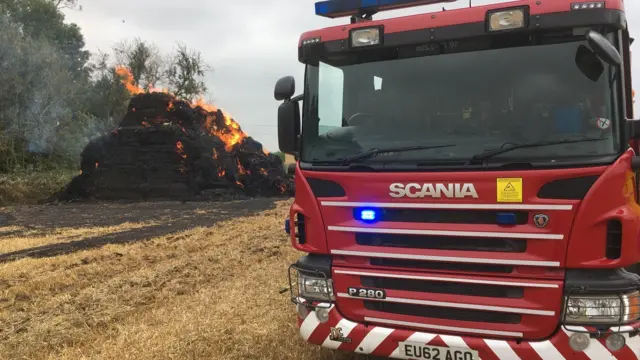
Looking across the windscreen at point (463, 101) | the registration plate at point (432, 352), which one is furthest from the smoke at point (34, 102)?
the registration plate at point (432, 352)

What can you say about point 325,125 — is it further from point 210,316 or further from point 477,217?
point 210,316

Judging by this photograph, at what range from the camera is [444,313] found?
348 centimetres

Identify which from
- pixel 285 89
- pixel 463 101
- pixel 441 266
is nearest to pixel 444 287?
pixel 441 266

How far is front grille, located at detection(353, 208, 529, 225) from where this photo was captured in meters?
3.22

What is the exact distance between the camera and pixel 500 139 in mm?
3410

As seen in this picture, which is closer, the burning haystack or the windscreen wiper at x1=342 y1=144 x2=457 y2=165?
the windscreen wiper at x1=342 y1=144 x2=457 y2=165

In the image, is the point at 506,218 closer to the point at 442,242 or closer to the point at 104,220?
the point at 442,242

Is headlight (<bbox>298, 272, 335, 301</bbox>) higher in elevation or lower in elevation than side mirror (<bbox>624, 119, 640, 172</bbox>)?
lower

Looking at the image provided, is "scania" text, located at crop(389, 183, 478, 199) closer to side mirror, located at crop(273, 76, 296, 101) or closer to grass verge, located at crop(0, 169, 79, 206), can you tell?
side mirror, located at crop(273, 76, 296, 101)

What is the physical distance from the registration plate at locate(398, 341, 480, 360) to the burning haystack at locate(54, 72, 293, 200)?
2152 centimetres

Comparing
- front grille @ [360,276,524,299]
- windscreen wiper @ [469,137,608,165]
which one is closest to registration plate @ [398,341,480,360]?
front grille @ [360,276,524,299]

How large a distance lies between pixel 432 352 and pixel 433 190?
1.07 meters

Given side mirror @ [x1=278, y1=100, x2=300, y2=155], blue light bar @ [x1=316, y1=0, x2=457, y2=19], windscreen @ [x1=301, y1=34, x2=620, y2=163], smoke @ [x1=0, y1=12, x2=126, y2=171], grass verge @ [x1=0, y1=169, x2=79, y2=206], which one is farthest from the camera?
smoke @ [x1=0, y1=12, x2=126, y2=171]

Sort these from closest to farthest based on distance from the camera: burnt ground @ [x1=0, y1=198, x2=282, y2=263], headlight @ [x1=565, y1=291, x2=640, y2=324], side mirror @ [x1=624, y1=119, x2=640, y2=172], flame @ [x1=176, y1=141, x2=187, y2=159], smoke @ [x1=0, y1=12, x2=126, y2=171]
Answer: headlight @ [x1=565, y1=291, x2=640, y2=324], side mirror @ [x1=624, y1=119, x2=640, y2=172], burnt ground @ [x1=0, y1=198, x2=282, y2=263], flame @ [x1=176, y1=141, x2=187, y2=159], smoke @ [x1=0, y1=12, x2=126, y2=171]
